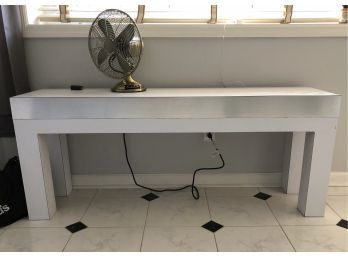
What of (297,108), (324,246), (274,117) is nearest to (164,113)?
(274,117)

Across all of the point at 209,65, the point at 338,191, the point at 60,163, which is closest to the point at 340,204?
the point at 338,191

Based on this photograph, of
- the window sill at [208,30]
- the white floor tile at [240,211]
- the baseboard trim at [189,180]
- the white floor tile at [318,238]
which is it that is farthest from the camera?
the baseboard trim at [189,180]

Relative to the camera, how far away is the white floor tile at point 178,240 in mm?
1371

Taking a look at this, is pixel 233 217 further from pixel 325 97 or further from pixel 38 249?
pixel 38 249

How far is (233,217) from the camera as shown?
1620 millimetres

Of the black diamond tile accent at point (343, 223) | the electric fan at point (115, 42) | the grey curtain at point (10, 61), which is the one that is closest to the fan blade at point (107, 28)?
the electric fan at point (115, 42)

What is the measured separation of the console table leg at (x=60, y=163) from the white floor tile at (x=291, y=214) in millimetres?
1256

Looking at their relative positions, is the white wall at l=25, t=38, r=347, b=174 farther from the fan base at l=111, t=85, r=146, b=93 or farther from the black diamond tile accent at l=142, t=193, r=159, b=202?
the black diamond tile accent at l=142, t=193, r=159, b=202

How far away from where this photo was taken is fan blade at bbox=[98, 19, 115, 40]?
4.90ft

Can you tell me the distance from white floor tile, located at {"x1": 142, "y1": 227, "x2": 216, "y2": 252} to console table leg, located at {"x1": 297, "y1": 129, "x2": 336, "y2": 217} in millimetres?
566

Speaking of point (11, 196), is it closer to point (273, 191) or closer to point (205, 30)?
point (205, 30)

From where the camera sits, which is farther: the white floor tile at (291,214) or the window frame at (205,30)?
the window frame at (205,30)

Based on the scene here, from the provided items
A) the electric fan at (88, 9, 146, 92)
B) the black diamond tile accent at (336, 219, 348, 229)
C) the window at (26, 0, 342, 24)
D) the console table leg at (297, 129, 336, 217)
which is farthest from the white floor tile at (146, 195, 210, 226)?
the window at (26, 0, 342, 24)

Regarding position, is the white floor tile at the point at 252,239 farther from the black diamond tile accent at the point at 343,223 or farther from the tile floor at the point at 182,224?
the black diamond tile accent at the point at 343,223
